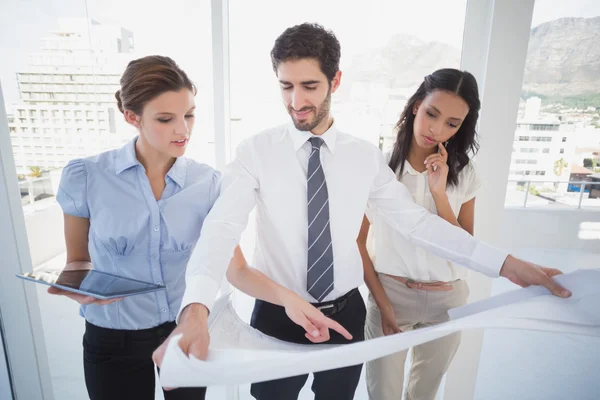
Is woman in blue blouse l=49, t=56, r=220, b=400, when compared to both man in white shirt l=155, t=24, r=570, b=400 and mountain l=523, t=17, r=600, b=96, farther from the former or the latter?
mountain l=523, t=17, r=600, b=96

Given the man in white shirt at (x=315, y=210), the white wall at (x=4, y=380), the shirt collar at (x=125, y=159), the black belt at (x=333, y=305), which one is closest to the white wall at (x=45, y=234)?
the white wall at (x=4, y=380)

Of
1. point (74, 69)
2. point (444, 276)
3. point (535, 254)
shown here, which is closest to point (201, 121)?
point (74, 69)

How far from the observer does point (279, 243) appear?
4.33 ft

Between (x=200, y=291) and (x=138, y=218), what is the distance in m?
0.51

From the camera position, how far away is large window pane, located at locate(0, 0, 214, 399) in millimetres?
1681

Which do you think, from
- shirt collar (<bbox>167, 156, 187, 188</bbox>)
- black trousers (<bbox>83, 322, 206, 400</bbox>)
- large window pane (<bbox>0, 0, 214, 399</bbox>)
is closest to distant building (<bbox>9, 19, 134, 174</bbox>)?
large window pane (<bbox>0, 0, 214, 399</bbox>)

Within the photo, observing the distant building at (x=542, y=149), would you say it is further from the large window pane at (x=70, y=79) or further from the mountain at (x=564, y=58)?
the large window pane at (x=70, y=79)

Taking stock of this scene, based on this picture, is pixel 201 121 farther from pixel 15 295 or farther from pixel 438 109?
pixel 15 295

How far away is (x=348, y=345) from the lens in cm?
72

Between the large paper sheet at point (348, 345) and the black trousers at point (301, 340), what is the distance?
0.86 ft

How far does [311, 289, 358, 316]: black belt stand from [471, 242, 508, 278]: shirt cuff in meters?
0.51

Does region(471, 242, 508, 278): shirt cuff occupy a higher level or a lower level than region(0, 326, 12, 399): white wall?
higher

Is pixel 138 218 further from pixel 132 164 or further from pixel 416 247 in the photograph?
pixel 416 247

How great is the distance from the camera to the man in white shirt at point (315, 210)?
118 cm
